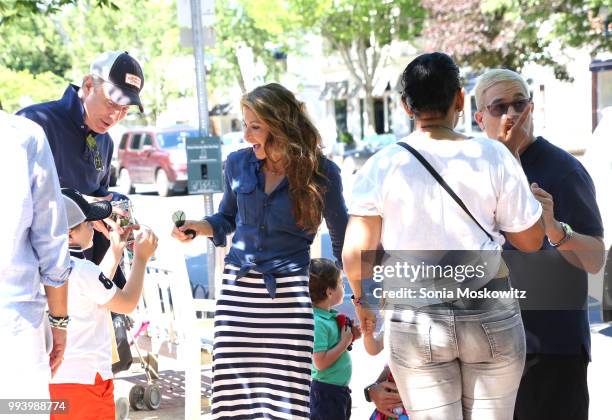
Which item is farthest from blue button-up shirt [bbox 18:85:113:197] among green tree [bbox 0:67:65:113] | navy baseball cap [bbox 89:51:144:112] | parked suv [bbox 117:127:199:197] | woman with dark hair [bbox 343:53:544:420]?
parked suv [bbox 117:127:199:197]

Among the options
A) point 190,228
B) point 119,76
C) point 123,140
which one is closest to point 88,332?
point 190,228

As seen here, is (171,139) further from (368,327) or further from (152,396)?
(368,327)

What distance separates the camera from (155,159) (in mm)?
26203

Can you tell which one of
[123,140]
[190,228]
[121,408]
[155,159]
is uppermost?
[190,228]

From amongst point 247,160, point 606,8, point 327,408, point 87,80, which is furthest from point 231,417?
point 606,8

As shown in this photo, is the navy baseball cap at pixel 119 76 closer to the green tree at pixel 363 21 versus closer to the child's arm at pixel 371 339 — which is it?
the child's arm at pixel 371 339

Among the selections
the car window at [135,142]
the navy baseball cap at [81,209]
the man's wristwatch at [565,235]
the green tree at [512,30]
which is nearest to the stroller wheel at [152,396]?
the navy baseball cap at [81,209]

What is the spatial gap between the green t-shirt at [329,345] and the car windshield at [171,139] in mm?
22305

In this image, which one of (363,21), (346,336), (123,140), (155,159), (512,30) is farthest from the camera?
(363,21)

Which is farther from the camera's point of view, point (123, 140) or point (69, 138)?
point (123, 140)

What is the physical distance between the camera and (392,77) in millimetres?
48906

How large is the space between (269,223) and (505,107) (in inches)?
43.1

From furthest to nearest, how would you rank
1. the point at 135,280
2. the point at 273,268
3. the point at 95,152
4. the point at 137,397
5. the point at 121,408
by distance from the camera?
1. the point at 137,397
2. the point at 121,408
3. the point at 95,152
4. the point at 273,268
5. the point at 135,280

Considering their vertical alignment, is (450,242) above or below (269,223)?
above
